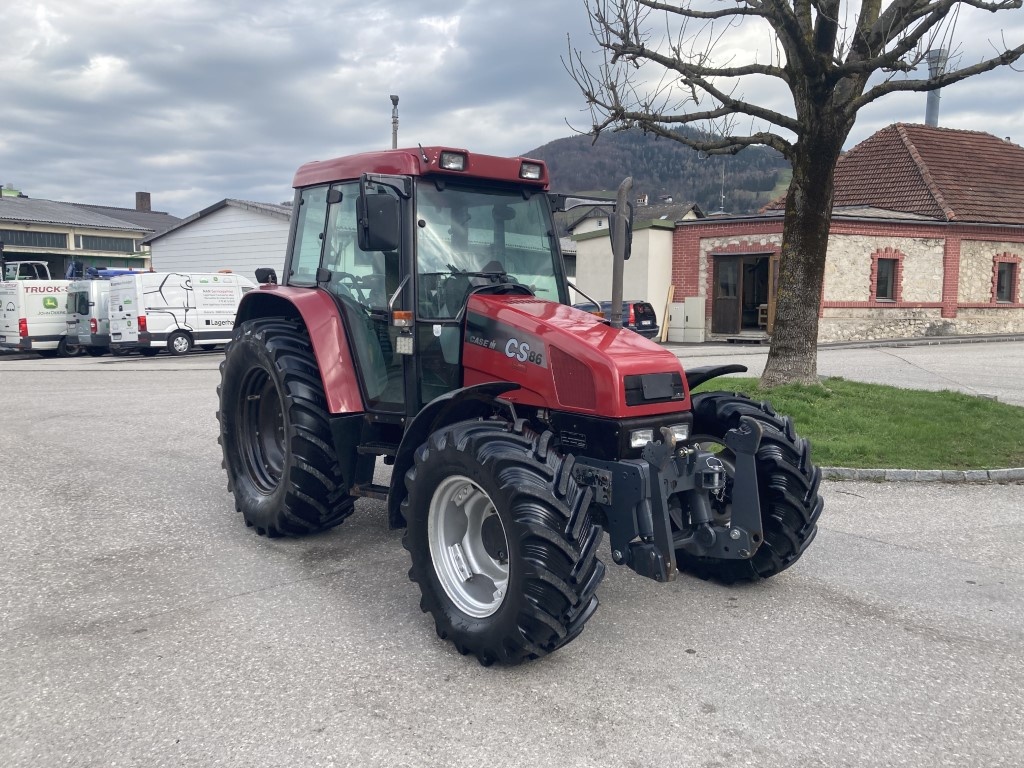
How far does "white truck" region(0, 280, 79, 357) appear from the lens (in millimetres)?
24234

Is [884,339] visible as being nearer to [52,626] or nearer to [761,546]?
[761,546]

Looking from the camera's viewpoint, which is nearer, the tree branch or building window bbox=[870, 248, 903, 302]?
the tree branch

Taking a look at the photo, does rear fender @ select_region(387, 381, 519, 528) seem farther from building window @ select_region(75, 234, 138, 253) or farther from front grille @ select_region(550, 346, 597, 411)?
building window @ select_region(75, 234, 138, 253)

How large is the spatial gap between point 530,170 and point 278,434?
273 centimetres

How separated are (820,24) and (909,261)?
1843 centimetres

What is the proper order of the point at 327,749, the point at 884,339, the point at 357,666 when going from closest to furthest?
the point at 327,749 < the point at 357,666 < the point at 884,339

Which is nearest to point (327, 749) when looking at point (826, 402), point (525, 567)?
point (525, 567)

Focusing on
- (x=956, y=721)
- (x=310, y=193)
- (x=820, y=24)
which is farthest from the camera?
(x=820, y=24)

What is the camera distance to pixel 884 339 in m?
26.9

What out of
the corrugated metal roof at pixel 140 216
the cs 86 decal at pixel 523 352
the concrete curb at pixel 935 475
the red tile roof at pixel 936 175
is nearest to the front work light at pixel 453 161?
the cs 86 decal at pixel 523 352

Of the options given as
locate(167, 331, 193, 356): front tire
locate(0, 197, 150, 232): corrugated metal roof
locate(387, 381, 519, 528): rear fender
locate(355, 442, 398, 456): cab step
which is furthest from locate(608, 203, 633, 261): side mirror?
locate(0, 197, 150, 232): corrugated metal roof

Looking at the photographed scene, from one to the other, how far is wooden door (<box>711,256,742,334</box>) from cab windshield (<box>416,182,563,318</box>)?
74.6ft

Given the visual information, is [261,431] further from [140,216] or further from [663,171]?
[663,171]

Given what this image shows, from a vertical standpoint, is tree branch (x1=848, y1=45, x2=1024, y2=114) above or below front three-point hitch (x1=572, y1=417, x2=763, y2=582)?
above
